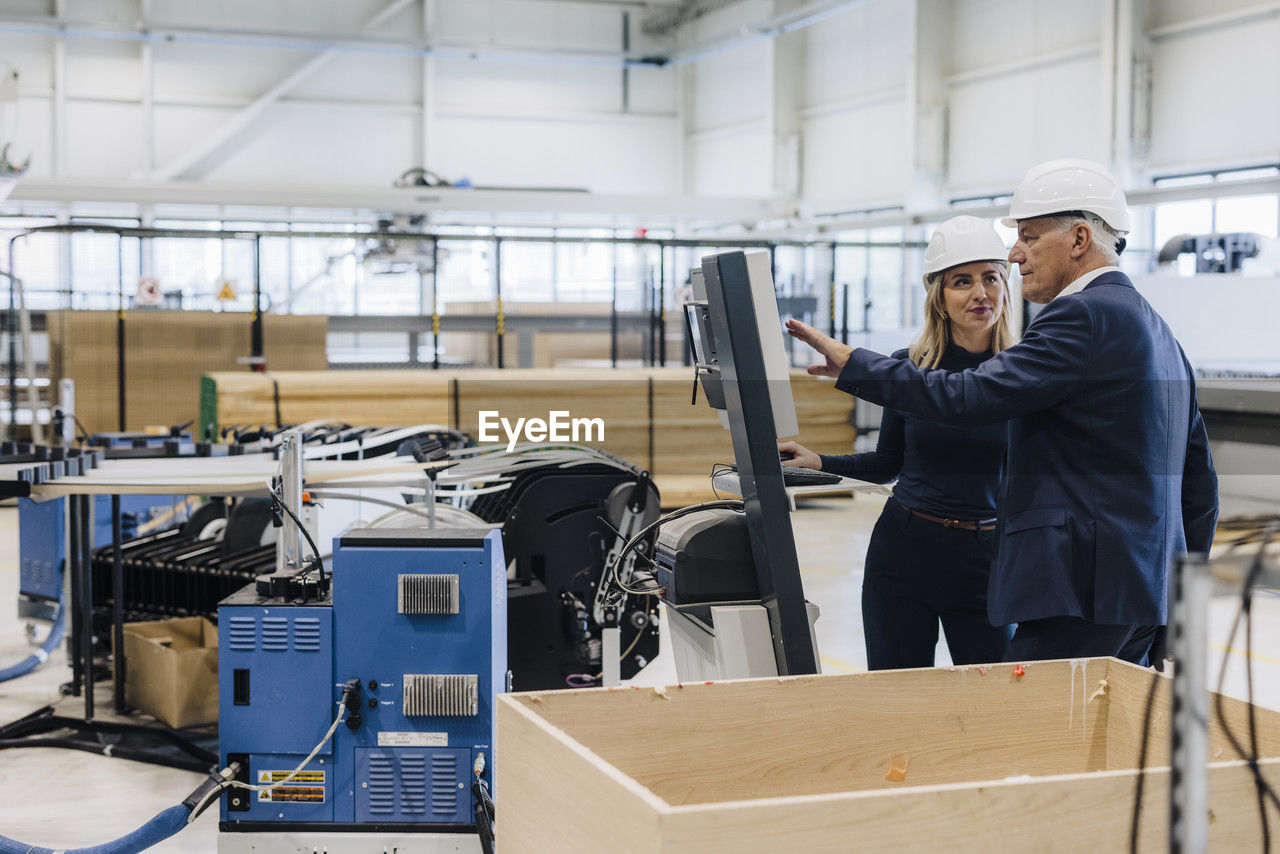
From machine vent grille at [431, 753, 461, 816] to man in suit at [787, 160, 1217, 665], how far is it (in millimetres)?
1397

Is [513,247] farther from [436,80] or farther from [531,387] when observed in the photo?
[436,80]

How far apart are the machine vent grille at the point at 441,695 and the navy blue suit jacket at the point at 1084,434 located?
4.22 ft

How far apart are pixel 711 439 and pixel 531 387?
137 cm

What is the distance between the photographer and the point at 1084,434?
1969 millimetres

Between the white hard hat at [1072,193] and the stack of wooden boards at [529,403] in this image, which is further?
the stack of wooden boards at [529,403]

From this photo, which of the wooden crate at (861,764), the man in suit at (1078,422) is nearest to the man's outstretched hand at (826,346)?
the man in suit at (1078,422)

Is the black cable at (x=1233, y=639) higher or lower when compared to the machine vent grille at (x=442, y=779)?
higher

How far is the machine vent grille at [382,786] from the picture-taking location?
2854 millimetres

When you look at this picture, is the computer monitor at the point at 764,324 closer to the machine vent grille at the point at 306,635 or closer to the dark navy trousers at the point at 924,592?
the dark navy trousers at the point at 924,592

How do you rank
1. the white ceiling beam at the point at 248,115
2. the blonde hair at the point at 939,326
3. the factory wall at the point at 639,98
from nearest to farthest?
the blonde hair at the point at 939,326 → the factory wall at the point at 639,98 → the white ceiling beam at the point at 248,115

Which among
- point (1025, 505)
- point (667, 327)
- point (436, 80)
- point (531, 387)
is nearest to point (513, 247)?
point (667, 327)

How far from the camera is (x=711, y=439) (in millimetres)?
8766

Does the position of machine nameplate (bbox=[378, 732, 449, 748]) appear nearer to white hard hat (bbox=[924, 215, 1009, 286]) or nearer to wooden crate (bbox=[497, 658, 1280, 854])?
wooden crate (bbox=[497, 658, 1280, 854])

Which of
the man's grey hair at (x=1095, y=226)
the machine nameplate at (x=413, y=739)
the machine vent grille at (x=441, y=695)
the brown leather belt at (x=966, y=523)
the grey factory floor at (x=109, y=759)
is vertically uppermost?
the man's grey hair at (x=1095, y=226)
